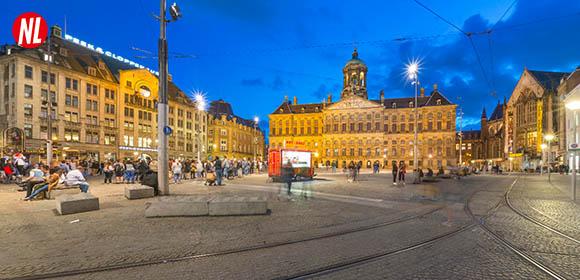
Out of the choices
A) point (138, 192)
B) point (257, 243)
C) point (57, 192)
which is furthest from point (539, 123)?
point (57, 192)

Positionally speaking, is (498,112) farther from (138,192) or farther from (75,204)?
(75,204)

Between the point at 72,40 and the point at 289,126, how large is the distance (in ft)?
188

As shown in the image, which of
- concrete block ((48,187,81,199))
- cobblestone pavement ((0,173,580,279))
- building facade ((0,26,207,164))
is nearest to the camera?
cobblestone pavement ((0,173,580,279))

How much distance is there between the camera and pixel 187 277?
13.0 ft

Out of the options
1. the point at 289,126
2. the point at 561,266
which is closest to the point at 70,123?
the point at 561,266

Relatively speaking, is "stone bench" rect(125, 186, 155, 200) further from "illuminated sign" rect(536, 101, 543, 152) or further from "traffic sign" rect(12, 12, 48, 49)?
"illuminated sign" rect(536, 101, 543, 152)

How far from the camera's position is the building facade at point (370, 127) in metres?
80.0

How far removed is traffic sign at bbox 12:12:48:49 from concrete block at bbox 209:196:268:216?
7634mm

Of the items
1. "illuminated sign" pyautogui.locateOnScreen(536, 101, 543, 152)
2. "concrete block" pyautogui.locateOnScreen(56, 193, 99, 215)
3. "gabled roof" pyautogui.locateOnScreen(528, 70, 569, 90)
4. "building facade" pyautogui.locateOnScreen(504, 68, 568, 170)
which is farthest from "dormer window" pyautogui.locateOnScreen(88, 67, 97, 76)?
"gabled roof" pyautogui.locateOnScreen(528, 70, 569, 90)

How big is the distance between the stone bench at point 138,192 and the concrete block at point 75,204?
6.93ft

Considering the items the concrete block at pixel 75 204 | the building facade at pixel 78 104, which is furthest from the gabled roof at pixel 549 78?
the concrete block at pixel 75 204

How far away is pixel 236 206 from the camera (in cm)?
807

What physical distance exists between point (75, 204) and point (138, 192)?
2834 mm

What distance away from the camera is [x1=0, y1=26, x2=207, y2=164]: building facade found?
3750cm
